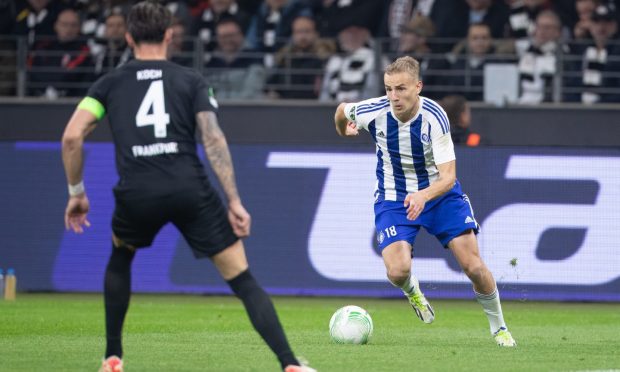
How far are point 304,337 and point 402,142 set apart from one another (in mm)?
1857

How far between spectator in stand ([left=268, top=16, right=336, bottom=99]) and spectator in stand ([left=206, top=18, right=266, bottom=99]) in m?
0.25

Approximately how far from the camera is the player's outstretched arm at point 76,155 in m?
6.86

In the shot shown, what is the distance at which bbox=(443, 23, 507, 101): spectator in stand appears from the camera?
1519 centimetres

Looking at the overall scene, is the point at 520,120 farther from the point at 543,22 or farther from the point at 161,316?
the point at 161,316

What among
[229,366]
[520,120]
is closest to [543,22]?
[520,120]

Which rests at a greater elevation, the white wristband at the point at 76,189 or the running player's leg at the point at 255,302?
the white wristband at the point at 76,189

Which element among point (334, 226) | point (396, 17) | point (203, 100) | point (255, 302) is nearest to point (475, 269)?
point (255, 302)

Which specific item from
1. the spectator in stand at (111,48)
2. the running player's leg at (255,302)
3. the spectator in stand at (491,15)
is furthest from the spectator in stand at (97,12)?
the running player's leg at (255,302)

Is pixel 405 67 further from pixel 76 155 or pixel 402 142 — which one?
pixel 76 155

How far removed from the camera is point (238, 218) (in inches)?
266

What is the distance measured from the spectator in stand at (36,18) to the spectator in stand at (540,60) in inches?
247

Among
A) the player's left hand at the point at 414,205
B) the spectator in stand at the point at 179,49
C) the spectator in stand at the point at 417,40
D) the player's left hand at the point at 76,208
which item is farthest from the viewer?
the spectator in stand at the point at 179,49

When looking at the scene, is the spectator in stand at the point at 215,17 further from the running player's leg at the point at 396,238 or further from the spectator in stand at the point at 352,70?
the running player's leg at the point at 396,238

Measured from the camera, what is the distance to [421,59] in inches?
603
